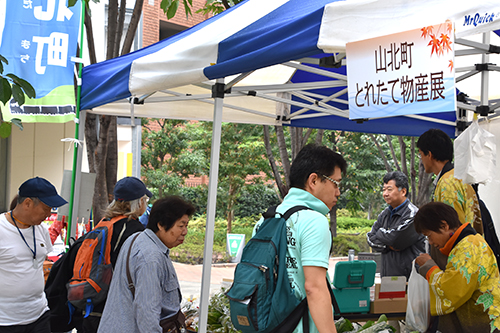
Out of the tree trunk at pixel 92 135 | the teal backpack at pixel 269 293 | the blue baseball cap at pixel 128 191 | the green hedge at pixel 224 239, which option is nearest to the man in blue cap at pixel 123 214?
the blue baseball cap at pixel 128 191

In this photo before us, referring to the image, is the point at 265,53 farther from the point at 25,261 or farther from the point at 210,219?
the point at 25,261

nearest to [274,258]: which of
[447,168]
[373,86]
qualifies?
[373,86]

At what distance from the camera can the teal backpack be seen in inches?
89.4

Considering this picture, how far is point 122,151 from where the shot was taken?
15000 mm

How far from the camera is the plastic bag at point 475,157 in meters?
3.09

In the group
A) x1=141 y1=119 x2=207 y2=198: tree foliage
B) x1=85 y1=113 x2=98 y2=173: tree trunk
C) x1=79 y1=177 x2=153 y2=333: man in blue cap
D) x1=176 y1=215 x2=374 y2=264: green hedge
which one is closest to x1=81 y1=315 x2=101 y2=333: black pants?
x1=79 y1=177 x2=153 y2=333: man in blue cap

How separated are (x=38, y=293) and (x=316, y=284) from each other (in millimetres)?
2357

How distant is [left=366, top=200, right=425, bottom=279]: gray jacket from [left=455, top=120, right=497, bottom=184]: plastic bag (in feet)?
6.03

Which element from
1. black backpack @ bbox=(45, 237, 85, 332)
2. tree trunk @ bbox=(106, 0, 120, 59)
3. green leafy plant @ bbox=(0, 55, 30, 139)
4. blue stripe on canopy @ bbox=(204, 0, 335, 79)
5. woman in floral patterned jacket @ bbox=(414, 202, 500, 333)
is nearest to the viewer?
blue stripe on canopy @ bbox=(204, 0, 335, 79)

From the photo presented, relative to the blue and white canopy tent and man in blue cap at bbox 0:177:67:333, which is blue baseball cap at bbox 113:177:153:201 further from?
the blue and white canopy tent

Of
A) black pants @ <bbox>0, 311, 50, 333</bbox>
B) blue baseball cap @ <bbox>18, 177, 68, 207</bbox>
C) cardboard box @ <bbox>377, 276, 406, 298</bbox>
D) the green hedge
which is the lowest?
the green hedge

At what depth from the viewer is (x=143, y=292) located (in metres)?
2.64

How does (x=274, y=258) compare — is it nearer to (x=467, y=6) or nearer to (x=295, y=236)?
(x=295, y=236)

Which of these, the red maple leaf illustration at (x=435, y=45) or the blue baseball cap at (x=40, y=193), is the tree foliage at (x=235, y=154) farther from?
the red maple leaf illustration at (x=435, y=45)
